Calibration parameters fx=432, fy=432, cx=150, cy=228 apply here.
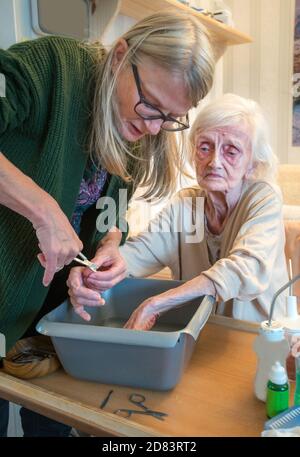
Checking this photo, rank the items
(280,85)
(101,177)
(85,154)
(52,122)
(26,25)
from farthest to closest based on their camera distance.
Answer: (280,85)
(26,25)
(101,177)
(85,154)
(52,122)

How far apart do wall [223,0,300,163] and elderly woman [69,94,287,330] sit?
2.19m

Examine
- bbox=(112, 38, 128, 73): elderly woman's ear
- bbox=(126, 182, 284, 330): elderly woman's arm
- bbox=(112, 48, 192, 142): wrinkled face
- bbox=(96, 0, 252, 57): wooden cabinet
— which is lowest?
bbox=(126, 182, 284, 330): elderly woman's arm

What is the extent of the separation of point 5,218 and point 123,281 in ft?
1.25

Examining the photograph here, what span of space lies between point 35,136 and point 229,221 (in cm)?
68

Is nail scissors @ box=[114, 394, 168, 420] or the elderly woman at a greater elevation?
the elderly woman

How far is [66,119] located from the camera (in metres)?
0.86

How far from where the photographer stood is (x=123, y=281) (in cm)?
111

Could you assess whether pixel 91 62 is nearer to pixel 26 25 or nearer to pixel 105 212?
pixel 105 212

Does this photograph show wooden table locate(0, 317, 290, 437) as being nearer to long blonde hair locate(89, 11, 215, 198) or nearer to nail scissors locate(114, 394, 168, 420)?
nail scissors locate(114, 394, 168, 420)

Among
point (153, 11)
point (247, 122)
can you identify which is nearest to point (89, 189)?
point (247, 122)

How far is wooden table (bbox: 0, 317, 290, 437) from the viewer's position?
689 millimetres

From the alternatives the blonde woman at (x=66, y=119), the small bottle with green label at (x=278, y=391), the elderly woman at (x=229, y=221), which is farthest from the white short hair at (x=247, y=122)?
the small bottle with green label at (x=278, y=391)

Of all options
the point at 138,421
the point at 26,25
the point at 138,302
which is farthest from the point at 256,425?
the point at 26,25

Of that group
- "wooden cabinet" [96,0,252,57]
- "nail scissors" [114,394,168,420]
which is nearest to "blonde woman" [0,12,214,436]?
"nail scissors" [114,394,168,420]
